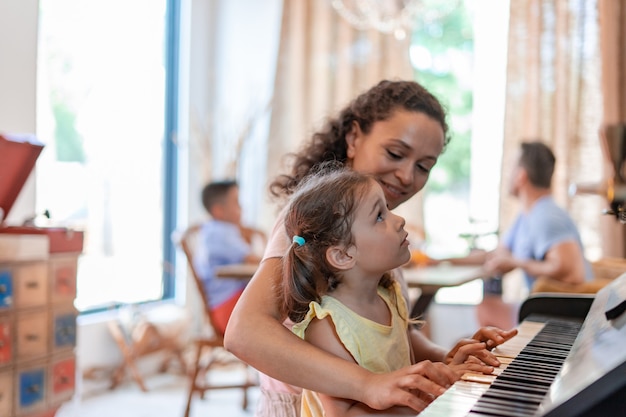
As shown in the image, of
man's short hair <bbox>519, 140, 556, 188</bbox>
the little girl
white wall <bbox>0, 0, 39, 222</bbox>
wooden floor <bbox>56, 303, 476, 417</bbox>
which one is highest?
white wall <bbox>0, 0, 39, 222</bbox>

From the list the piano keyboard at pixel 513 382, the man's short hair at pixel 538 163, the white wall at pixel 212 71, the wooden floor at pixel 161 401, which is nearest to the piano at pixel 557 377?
the piano keyboard at pixel 513 382

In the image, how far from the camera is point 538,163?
12.0 ft

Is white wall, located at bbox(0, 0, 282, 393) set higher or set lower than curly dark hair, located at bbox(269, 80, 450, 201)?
higher

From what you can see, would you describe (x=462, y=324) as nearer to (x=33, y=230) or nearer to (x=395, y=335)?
(x=33, y=230)

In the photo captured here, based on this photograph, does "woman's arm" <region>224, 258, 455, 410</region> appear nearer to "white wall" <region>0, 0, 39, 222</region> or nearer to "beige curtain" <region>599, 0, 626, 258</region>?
"white wall" <region>0, 0, 39, 222</region>

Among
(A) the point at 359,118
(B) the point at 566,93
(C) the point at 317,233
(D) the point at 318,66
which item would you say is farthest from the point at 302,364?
(D) the point at 318,66

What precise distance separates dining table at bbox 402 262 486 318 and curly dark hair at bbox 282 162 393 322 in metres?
1.52

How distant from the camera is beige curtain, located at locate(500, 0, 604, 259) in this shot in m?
4.50

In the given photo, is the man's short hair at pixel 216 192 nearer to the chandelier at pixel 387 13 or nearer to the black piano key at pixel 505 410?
the chandelier at pixel 387 13

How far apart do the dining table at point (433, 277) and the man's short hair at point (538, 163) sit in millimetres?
520

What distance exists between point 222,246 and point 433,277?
1302 millimetres

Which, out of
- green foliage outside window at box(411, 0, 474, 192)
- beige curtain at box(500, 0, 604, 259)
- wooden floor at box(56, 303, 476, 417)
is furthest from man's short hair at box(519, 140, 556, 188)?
green foliage outside window at box(411, 0, 474, 192)

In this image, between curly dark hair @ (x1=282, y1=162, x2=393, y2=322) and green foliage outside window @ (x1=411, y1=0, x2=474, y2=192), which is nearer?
curly dark hair @ (x1=282, y1=162, x2=393, y2=322)

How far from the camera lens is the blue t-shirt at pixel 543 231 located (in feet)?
11.4
